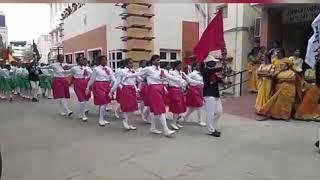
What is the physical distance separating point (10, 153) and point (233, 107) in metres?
7.88

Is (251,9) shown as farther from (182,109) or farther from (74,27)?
(74,27)

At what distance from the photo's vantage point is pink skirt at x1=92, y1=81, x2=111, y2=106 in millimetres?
11164

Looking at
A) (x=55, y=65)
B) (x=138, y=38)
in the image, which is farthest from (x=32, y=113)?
(x=138, y=38)

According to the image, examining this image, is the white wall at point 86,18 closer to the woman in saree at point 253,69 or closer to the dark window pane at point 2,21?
the woman in saree at point 253,69

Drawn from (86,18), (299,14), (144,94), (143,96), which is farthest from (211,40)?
(86,18)

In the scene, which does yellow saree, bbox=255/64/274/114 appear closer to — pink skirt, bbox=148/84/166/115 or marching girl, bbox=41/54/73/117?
pink skirt, bbox=148/84/166/115

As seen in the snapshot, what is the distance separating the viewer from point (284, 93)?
11.2 m

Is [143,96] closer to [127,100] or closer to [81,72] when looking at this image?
[127,100]

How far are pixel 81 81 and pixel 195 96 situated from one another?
12.0 feet

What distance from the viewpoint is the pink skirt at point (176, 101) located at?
10.2 metres

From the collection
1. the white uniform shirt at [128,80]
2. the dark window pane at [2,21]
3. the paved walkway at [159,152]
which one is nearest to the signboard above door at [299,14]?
the paved walkway at [159,152]

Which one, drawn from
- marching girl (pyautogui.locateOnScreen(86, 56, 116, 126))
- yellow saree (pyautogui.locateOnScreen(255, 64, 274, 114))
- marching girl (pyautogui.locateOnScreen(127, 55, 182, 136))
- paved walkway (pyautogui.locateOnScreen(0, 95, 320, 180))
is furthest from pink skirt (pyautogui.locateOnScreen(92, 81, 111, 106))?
yellow saree (pyautogui.locateOnScreen(255, 64, 274, 114))

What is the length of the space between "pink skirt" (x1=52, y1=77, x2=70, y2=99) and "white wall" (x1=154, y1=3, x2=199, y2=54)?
8274 millimetres

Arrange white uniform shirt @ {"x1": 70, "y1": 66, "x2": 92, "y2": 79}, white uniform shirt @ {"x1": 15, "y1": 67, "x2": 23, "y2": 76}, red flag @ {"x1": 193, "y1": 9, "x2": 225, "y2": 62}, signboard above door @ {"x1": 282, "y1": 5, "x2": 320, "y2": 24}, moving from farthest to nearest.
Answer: white uniform shirt @ {"x1": 15, "y1": 67, "x2": 23, "y2": 76}, signboard above door @ {"x1": 282, "y1": 5, "x2": 320, "y2": 24}, white uniform shirt @ {"x1": 70, "y1": 66, "x2": 92, "y2": 79}, red flag @ {"x1": 193, "y1": 9, "x2": 225, "y2": 62}
